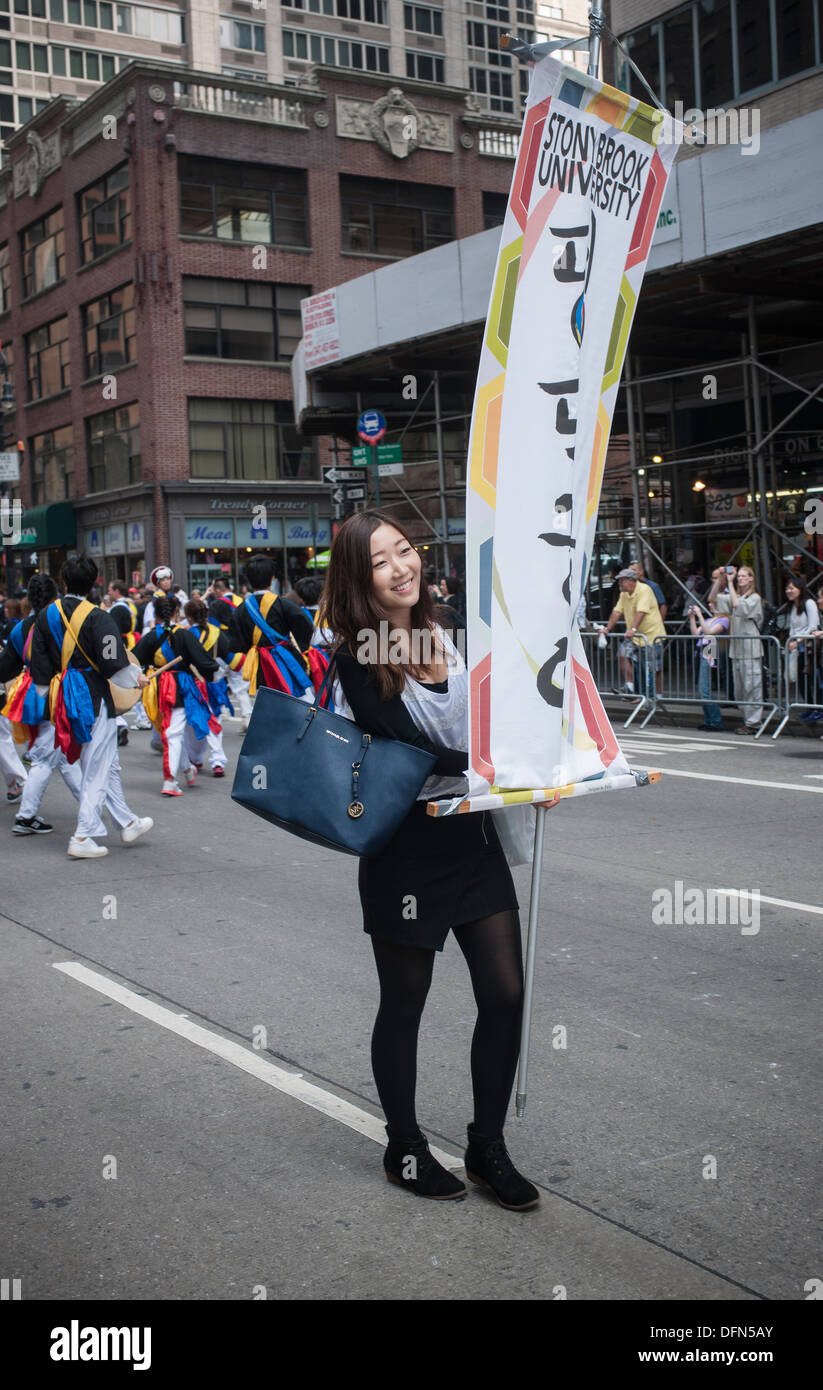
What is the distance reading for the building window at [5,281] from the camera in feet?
152

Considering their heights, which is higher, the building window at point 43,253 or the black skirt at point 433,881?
the building window at point 43,253

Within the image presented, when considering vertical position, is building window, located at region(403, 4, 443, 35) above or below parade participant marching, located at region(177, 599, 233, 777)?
above

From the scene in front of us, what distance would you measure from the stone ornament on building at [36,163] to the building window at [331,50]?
72.9ft

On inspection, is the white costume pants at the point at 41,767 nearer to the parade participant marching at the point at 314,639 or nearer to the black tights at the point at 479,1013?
the parade participant marching at the point at 314,639

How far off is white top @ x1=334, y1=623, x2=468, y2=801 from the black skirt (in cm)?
7

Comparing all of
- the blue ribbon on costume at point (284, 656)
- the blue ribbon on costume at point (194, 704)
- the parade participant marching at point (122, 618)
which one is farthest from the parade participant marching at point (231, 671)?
the blue ribbon on costume at point (194, 704)

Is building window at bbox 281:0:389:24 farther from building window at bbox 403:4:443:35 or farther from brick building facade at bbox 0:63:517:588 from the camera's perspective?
brick building facade at bbox 0:63:517:588

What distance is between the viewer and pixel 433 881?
3.42 meters

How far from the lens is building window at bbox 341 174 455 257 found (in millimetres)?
40719

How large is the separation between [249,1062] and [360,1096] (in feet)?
1.74

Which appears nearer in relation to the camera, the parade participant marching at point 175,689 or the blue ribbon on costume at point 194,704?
the parade participant marching at point 175,689

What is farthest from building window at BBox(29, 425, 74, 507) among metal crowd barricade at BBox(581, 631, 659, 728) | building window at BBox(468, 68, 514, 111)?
building window at BBox(468, 68, 514, 111)

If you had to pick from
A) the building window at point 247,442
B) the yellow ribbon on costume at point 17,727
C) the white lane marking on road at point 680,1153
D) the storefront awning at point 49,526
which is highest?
the building window at point 247,442
